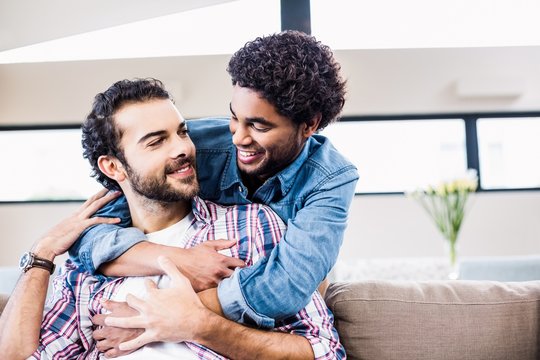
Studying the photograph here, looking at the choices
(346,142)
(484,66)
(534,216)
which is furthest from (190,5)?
(534,216)

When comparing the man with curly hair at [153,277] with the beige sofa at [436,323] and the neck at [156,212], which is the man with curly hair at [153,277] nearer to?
the neck at [156,212]

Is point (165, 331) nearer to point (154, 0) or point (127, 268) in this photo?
point (127, 268)

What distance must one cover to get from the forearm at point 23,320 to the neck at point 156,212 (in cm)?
33

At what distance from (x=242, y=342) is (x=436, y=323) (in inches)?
22.7

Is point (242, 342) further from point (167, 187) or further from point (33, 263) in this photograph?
point (33, 263)

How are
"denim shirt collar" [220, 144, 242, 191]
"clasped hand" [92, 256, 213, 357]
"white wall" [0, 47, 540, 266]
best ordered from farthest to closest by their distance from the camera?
"white wall" [0, 47, 540, 266] < "denim shirt collar" [220, 144, 242, 191] < "clasped hand" [92, 256, 213, 357]

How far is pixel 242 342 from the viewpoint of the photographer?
1.29 meters

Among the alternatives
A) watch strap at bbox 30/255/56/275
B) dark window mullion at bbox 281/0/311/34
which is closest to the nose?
watch strap at bbox 30/255/56/275

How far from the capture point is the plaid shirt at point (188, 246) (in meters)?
1.40

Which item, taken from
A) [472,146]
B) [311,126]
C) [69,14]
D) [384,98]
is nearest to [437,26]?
[384,98]

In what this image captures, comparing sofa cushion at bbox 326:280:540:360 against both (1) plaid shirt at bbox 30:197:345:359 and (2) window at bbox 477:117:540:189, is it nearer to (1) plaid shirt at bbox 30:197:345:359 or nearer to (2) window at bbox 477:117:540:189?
(1) plaid shirt at bbox 30:197:345:359

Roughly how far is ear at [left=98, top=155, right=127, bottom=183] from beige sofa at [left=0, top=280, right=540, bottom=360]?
737mm

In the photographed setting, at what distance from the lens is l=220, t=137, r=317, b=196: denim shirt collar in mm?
1573

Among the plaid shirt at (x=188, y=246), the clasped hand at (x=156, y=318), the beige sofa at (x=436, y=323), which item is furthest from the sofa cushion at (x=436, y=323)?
the clasped hand at (x=156, y=318)
